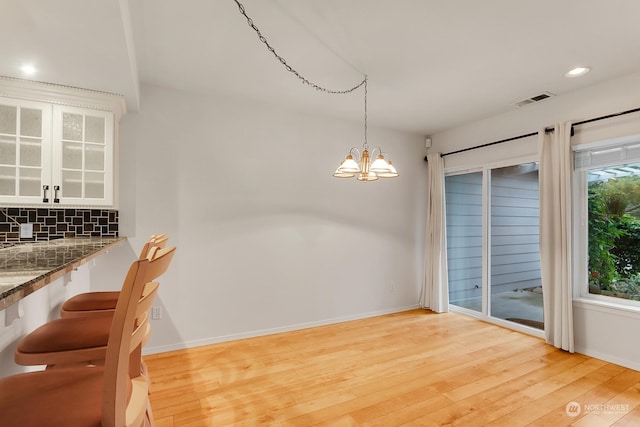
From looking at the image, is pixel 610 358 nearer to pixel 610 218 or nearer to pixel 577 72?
pixel 610 218

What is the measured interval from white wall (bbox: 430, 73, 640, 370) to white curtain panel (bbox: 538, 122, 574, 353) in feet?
0.46

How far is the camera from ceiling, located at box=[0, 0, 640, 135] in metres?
1.93

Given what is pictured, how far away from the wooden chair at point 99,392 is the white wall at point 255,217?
243cm

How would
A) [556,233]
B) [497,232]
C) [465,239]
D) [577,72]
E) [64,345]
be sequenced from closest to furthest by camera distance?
[64,345], [577,72], [556,233], [497,232], [465,239]

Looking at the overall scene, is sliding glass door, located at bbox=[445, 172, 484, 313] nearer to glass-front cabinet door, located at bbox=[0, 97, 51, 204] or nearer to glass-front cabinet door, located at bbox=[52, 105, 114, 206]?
glass-front cabinet door, located at bbox=[52, 105, 114, 206]

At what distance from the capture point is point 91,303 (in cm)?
184

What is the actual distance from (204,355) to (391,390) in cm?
179

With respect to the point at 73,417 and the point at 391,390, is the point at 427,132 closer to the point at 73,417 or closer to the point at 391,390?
the point at 391,390

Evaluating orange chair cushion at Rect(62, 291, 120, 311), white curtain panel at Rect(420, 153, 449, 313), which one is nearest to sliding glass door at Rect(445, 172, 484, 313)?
white curtain panel at Rect(420, 153, 449, 313)

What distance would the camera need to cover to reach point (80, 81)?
2434mm

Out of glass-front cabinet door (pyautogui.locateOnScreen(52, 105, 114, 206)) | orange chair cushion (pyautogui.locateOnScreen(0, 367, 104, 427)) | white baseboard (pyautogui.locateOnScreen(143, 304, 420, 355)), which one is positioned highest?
glass-front cabinet door (pyautogui.locateOnScreen(52, 105, 114, 206))

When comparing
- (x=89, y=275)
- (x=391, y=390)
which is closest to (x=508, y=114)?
(x=391, y=390)

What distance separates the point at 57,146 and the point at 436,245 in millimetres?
4457

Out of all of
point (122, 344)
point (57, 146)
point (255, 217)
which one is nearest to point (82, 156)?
point (57, 146)
